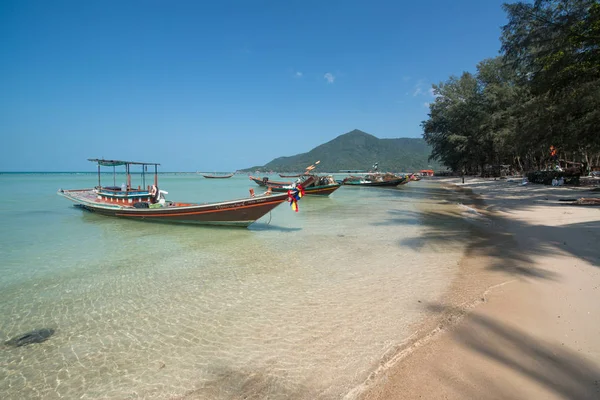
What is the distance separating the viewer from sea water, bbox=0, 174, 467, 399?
3.41 m

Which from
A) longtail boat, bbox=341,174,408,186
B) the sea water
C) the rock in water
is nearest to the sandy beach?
the sea water

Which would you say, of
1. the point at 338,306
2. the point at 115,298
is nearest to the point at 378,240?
the point at 338,306

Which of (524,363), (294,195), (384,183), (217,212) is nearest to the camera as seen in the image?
(524,363)

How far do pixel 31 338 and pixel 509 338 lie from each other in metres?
6.63

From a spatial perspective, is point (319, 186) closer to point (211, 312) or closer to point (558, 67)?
point (558, 67)

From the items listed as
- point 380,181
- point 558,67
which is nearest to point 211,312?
point 558,67

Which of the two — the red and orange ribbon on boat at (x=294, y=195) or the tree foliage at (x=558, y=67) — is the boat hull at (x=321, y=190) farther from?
the red and orange ribbon on boat at (x=294, y=195)

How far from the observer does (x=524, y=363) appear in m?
3.09

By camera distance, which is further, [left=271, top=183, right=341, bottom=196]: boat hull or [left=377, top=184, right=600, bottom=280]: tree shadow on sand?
[left=271, top=183, right=341, bottom=196]: boat hull

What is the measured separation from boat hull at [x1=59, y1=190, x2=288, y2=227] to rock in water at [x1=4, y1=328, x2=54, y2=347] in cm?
802

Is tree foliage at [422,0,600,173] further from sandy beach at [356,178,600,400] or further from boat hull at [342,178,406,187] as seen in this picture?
boat hull at [342,178,406,187]

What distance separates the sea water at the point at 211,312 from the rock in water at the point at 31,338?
12 cm

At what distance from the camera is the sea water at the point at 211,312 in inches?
134

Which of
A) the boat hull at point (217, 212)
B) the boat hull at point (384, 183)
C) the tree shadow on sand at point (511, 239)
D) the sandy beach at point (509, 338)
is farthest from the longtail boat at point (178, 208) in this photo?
the boat hull at point (384, 183)
